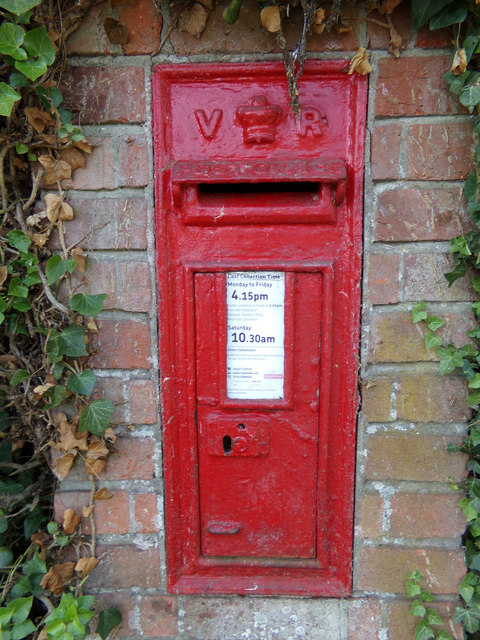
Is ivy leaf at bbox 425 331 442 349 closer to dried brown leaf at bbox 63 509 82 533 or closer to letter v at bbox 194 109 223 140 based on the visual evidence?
letter v at bbox 194 109 223 140

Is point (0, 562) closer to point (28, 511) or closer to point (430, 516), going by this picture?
point (28, 511)

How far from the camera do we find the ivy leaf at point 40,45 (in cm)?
94

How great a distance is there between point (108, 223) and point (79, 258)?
11 centimetres

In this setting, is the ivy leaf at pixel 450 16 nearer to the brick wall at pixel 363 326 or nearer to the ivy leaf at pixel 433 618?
the brick wall at pixel 363 326

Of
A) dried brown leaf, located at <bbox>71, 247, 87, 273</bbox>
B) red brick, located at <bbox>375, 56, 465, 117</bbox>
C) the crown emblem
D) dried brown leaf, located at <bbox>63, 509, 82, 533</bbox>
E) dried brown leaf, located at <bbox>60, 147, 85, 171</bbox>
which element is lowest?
dried brown leaf, located at <bbox>63, 509, 82, 533</bbox>

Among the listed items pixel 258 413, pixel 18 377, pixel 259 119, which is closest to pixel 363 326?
pixel 258 413

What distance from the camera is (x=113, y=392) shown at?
Answer: 1153mm

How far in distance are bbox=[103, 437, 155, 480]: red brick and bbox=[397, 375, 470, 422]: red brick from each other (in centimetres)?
65

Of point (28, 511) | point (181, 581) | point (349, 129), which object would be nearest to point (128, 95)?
point (349, 129)

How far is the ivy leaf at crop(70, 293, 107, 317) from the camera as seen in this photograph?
3.44 feet

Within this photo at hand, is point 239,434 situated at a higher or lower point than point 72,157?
lower

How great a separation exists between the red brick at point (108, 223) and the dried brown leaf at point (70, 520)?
0.69 m

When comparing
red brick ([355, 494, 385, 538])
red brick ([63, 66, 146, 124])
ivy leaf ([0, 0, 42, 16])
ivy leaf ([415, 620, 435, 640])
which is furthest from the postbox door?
ivy leaf ([0, 0, 42, 16])

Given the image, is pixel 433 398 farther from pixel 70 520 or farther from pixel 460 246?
pixel 70 520
